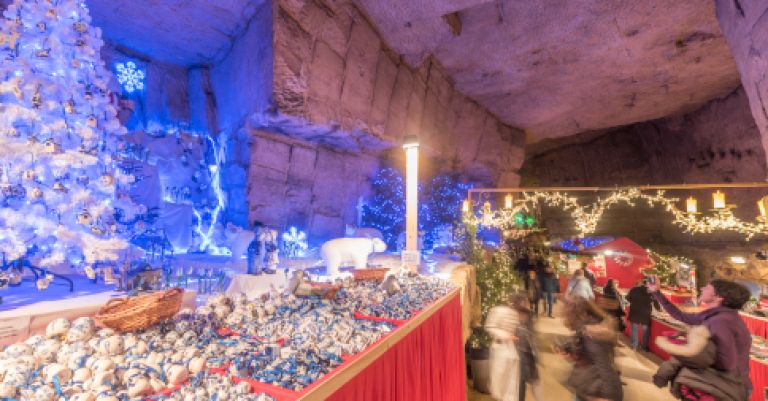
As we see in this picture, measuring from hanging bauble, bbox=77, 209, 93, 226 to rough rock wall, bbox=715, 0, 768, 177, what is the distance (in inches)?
229

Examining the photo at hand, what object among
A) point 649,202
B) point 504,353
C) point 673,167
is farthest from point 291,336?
point 673,167

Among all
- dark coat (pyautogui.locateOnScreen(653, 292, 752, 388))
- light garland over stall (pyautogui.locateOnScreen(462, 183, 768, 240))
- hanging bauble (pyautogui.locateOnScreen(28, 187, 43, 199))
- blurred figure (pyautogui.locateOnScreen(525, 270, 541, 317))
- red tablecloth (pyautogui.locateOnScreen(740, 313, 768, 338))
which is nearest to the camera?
hanging bauble (pyautogui.locateOnScreen(28, 187, 43, 199))

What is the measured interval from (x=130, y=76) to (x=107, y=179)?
432cm

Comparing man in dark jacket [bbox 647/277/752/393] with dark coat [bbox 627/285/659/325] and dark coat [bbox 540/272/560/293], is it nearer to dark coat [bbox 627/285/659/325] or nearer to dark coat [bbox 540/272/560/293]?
dark coat [bbox 627/285/659/325]

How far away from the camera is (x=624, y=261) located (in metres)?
7.45

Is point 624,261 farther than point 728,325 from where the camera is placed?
Yes

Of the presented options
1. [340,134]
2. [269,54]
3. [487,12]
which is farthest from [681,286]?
[269,54]

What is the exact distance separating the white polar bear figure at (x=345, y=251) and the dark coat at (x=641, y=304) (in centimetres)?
423

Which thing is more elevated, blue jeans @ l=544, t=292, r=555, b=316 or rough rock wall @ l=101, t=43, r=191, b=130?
rough rock wall @ l=101, t=43, r=191, b=130

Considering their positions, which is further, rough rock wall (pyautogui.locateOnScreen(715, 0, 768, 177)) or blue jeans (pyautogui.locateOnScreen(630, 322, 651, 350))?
blue jeans (pyautogui.locateOnScreen(630, 322, 651, 350))

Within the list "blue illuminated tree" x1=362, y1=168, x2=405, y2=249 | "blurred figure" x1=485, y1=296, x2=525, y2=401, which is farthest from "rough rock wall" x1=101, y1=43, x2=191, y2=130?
"blurred figure" x1=485, y1=296, x2=525, y2=401

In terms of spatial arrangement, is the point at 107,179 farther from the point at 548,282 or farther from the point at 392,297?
the point at 548,282

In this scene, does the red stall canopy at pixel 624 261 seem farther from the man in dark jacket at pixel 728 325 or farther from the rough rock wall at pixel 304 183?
the rough rock wall at pixel 304 183

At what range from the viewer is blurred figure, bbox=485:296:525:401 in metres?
2.96
